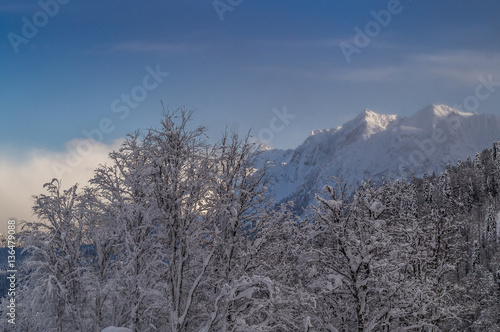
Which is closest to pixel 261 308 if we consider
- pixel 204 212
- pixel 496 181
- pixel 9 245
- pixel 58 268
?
pixel 204 212

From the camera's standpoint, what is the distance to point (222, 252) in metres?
13.0

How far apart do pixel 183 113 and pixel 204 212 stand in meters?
3.00

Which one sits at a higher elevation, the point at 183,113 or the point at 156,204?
the point at 183,113

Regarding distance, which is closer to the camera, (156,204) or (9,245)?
(156,204)

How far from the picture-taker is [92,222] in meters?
17.1

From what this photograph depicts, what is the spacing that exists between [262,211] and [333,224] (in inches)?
127

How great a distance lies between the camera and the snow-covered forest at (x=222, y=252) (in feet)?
34.1

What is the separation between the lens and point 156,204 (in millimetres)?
10492

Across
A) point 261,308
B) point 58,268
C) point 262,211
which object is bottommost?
point 261,308

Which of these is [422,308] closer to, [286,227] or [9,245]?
[286,227]

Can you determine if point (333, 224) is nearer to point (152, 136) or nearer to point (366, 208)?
point (366, 208)

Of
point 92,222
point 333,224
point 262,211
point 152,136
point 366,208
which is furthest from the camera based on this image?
point 92,222

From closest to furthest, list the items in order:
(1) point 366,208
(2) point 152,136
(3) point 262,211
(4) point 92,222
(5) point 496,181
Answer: (2) point 152,136
(1) point 366,208
(3) point 262,211
(4) point 92,222
(5) point 496,181

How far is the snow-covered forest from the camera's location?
1040 cm
